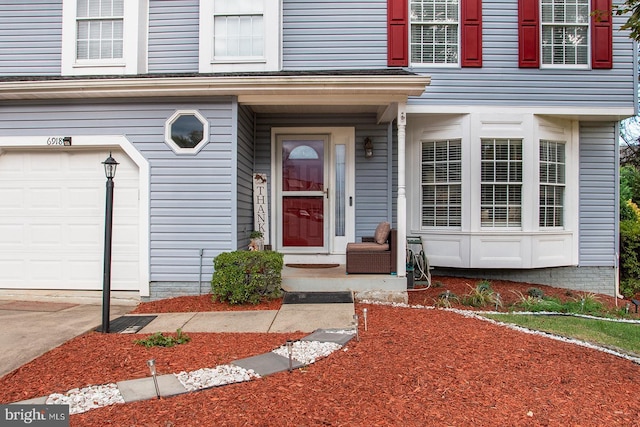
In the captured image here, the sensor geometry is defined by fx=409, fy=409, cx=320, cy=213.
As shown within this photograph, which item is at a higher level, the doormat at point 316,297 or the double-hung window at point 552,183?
the double-hung window at point 552,183

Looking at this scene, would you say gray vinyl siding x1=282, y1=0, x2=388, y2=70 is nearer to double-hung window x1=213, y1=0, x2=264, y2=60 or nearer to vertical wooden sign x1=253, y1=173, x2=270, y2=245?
double-hung window x1=213, y1=0, x2=264, y2=60

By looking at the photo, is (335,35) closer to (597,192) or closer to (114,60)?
(114,60)

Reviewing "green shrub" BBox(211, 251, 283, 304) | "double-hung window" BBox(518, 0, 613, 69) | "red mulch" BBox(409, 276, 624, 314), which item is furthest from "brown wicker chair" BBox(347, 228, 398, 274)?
"double-hung window" BBox(518, 0, 613, 69)

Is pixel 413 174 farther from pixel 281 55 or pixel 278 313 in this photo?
pixel 278 313

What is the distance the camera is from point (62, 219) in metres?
6.05

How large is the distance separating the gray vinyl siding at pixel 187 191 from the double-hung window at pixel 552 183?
5206 millimetres

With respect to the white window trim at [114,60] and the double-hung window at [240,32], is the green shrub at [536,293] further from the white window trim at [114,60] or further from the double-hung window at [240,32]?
the white window trim at [114,60]

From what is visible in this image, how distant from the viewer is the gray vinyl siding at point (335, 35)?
6977 mm

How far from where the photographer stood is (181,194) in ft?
19.1

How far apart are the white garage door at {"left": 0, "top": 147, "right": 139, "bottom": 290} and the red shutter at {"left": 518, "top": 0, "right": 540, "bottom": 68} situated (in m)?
6.54

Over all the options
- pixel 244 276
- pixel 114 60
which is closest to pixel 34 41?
pixel 114 60

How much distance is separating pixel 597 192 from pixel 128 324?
776cm

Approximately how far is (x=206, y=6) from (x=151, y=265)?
4160mm

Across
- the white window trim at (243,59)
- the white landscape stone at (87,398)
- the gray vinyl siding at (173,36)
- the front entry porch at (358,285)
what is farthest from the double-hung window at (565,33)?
the white landscape stone at (87,398)
